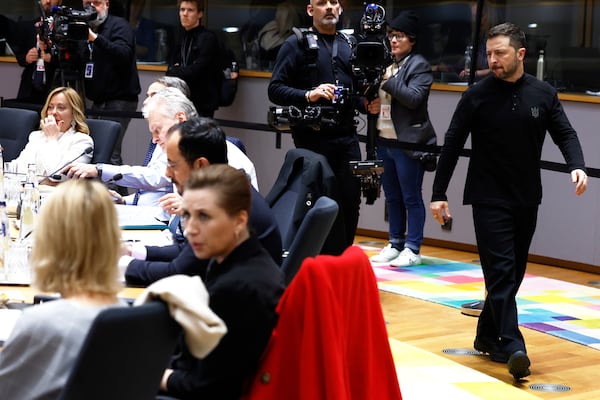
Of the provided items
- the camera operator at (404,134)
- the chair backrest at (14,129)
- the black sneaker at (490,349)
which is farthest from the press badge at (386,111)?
the black sneaker at (490,349)

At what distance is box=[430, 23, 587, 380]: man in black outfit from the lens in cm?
513

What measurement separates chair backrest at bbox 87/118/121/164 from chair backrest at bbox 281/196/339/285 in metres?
2.80

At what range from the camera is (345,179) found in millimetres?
5957

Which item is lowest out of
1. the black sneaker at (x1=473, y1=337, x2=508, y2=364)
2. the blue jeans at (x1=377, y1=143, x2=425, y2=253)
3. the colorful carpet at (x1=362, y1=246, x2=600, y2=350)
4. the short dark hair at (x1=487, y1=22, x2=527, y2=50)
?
the colorful carpet at (x1=362, y1=246, x2=600, y2=350)

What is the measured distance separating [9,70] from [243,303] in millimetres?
9032

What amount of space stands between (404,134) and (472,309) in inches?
63.2

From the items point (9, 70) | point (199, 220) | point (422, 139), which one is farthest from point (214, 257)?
point (9, 70)

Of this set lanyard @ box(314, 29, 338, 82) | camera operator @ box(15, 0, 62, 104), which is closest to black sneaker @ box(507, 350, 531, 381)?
lanyard @ box(314, 29, 338, 82)

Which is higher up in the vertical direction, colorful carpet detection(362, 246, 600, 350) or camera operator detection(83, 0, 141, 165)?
camera operator detection(83, 0, 141, 165)

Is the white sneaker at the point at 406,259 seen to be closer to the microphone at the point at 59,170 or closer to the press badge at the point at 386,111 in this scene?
the press badge at the point at 386,111

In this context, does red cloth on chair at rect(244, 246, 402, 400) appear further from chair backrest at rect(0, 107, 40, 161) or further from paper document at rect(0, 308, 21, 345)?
chair backrest at rect(0, 107, 40, 161)

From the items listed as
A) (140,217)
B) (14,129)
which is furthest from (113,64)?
(140,217)

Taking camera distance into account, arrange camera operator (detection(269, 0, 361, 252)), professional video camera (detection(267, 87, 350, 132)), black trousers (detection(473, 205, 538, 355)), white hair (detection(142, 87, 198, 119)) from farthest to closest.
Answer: camera operator (detection(269, 0, 361, 252))
professional video camera (detection(267, 87, 350, 132))
black trousers (detection(473, 205, 538, 355))
white hair (detection(142, 87, 198, 119))

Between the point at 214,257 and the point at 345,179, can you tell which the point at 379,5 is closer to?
the point at 345,179
